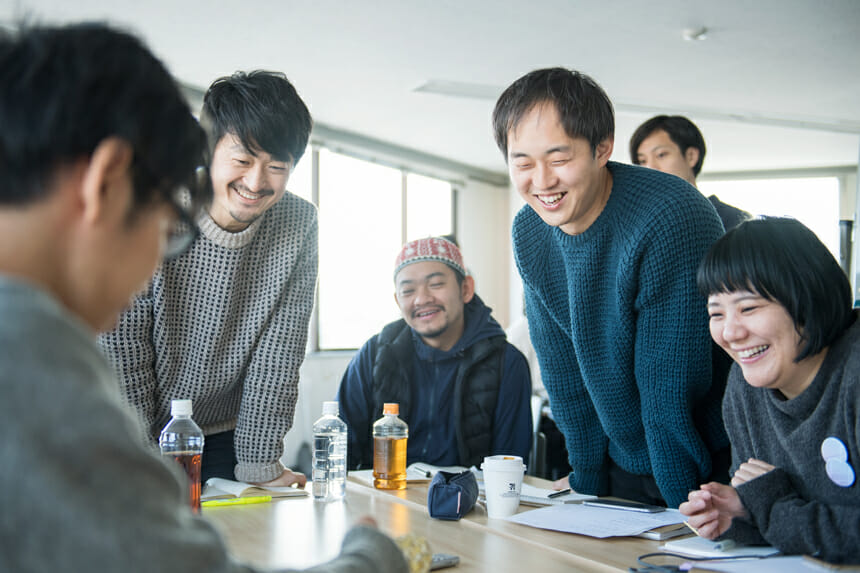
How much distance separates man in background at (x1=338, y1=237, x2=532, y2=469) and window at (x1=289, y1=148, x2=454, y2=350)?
3.97m

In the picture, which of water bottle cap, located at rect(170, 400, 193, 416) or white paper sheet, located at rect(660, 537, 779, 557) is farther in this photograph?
water bottle cap, located at rect(170, 400, 193, 416)

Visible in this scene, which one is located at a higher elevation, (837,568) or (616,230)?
(616,230)

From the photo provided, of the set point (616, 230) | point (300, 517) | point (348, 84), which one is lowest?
point (300, 517)

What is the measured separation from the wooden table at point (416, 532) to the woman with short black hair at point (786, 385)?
0.61 feet

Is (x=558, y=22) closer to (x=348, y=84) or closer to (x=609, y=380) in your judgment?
(x=348, y=84)

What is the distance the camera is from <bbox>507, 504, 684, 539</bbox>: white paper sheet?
123cm

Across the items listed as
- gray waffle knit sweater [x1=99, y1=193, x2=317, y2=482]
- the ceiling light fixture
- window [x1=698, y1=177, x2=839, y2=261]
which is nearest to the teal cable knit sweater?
gray waffle knit sweater [x1=99, y1=193, x2=317, y2=482]

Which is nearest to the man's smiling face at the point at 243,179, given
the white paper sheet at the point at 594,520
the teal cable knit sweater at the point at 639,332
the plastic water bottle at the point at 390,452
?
the plastic water bottle at the point at 390,452

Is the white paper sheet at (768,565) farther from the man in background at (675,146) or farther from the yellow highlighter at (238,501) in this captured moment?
the man in background at (675,146)

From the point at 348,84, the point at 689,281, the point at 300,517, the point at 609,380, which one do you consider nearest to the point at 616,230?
the point at 689,281

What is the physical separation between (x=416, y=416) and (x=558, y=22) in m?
2.99

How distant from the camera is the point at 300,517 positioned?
4.53 ft

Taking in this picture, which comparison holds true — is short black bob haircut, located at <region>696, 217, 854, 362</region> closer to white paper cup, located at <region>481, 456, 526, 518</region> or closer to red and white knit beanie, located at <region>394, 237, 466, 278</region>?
white paper cup, located at <region>481, 456, 526, 518</region>

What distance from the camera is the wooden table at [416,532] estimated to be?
1093mm
